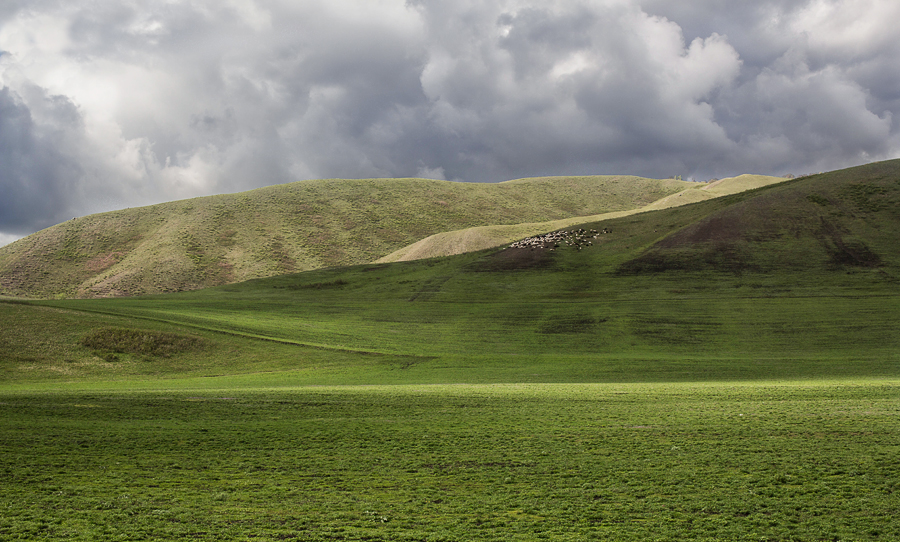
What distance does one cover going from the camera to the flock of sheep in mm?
93312

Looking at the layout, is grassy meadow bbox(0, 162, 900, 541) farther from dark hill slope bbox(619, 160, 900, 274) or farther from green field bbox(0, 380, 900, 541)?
dark hill slope bbox(619, 160, 900, 274)

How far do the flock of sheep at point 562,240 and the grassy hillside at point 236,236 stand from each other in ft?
184

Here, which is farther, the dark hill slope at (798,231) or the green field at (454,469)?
the dark hill slope at (798,231)

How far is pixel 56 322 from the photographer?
148 feet

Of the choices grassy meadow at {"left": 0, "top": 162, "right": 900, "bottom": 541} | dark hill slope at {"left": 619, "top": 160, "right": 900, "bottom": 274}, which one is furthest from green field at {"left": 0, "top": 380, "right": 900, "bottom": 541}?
dark hill slope at {"left": 619, "top": 160, "right": 900, "bottom": 274}

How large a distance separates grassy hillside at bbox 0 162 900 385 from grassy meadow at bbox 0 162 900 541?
41 cm

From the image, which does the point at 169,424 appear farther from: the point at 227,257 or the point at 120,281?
the point at 227,257

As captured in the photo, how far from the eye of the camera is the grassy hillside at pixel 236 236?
120188 mm

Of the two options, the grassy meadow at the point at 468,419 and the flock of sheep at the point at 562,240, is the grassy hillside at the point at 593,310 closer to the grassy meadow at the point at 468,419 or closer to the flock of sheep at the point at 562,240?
the grassy meadow at the point at 468,419

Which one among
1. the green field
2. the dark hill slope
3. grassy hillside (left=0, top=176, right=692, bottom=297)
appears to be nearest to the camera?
the green field

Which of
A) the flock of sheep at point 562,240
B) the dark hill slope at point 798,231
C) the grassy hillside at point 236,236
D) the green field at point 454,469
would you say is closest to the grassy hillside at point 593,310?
the dark hill slope at point 798,231

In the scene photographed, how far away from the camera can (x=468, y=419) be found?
67.6 ft

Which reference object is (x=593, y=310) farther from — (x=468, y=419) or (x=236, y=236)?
(x=236, y=236)

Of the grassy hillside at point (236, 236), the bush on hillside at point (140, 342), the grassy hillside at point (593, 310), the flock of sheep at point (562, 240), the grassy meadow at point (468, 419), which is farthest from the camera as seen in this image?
the grassy hillside at point (236, 236)
